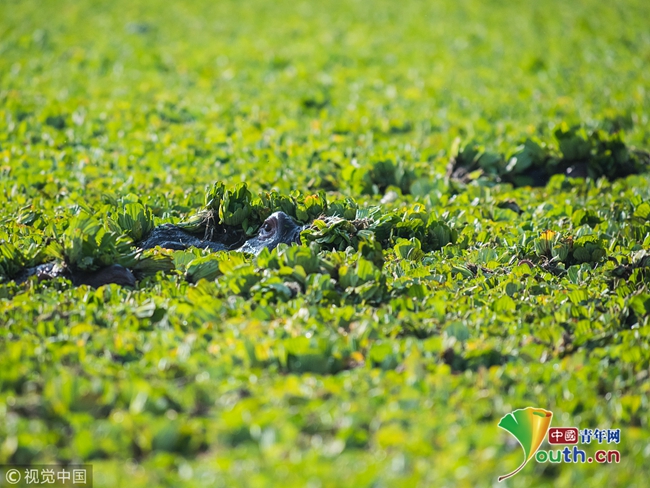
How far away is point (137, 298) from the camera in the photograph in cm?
459

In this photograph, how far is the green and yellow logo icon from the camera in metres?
3.39

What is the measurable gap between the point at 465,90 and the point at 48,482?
8733 mm

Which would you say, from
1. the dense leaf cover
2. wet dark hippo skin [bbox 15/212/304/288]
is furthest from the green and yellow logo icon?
wet dark hippo skin [bbox 15/212/304/288]

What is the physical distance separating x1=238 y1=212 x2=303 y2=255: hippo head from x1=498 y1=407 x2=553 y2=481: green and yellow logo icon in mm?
2195

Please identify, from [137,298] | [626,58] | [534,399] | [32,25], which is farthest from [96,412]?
[32,25]

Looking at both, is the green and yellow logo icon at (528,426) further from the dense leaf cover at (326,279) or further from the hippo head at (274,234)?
the hippo head at (274,234)

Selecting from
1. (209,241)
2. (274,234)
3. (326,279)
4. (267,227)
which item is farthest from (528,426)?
(209,241)

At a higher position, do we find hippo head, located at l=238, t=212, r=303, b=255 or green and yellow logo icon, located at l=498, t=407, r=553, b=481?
hippo head, located at l=238, t=212, r=303, b=255

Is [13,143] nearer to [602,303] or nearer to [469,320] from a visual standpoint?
[469,320]

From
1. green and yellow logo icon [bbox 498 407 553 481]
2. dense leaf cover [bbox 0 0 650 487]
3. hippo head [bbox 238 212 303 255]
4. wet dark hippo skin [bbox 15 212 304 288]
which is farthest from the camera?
hippo head [bbox 238 212 303 255]

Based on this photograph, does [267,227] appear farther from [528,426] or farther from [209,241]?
[528,426]

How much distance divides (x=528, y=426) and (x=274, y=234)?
242 cm

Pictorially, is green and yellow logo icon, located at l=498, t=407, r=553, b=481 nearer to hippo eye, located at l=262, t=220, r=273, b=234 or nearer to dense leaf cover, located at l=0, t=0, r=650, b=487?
dense leaf cover, located at l=0, t=0, r=650, b=487

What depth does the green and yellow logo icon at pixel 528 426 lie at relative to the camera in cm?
339
